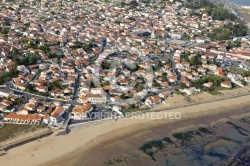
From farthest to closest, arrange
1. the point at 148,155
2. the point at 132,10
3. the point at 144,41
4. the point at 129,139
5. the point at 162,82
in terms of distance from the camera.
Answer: the point at 132,10 → the point at 144,41 → the point at 162,82 → the point at 129,139 → the point at 148,155

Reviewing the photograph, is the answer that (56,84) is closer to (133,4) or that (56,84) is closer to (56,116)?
(56,116)

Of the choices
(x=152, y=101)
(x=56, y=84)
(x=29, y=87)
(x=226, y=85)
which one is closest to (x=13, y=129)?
(x=29, y=87)

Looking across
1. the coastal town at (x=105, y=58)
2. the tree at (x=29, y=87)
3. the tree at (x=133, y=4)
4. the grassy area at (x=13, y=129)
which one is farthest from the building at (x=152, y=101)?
the tree at (x=133, y=4)

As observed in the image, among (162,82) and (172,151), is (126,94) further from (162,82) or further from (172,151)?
(172,151)

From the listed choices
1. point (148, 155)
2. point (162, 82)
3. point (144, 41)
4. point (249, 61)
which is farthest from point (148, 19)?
point (148, 155)

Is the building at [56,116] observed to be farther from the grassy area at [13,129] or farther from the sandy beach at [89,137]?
the sandy beach at [89,137]

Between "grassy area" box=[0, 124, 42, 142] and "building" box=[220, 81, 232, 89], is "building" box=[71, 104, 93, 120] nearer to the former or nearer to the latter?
"grassy area" box=[0, 124, 42, 142]
